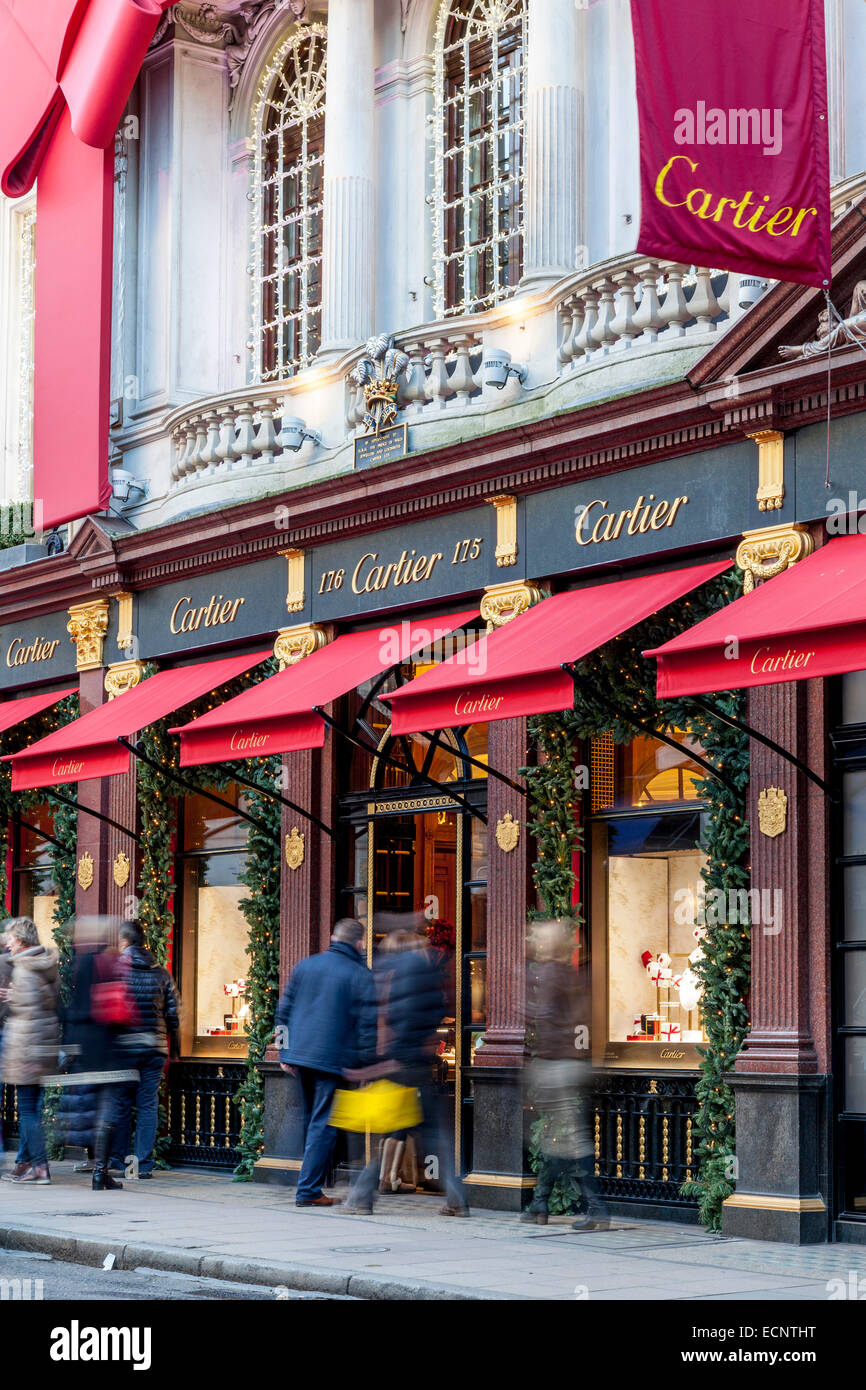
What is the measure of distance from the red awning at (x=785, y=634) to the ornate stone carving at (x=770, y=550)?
0.13m

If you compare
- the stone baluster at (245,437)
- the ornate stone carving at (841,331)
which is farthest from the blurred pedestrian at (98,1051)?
the ornate stone carving at (841,331)

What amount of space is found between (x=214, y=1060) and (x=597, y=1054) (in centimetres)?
433

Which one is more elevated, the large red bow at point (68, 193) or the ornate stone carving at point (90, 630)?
the large red bow at point (68, 193)

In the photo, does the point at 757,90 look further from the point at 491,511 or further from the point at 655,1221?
the point at 655,1221

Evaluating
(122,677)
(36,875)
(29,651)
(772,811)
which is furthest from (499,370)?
(36,875)

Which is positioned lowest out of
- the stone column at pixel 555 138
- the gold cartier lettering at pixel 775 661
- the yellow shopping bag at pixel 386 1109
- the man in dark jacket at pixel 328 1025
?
the yellow shopping bag at pixel 386 1109

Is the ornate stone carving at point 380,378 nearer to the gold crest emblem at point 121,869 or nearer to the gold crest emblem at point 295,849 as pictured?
the gold crest emblem at point 295,849

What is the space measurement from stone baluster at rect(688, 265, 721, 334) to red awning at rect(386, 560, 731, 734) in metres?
1.59

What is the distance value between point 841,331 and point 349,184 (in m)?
6.06

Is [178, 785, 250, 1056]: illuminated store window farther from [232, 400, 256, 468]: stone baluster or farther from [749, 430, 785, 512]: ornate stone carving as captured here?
[749, 430, 785, 512]: ornate stone carving

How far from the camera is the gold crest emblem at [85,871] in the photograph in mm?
18406

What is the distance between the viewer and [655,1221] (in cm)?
1314
